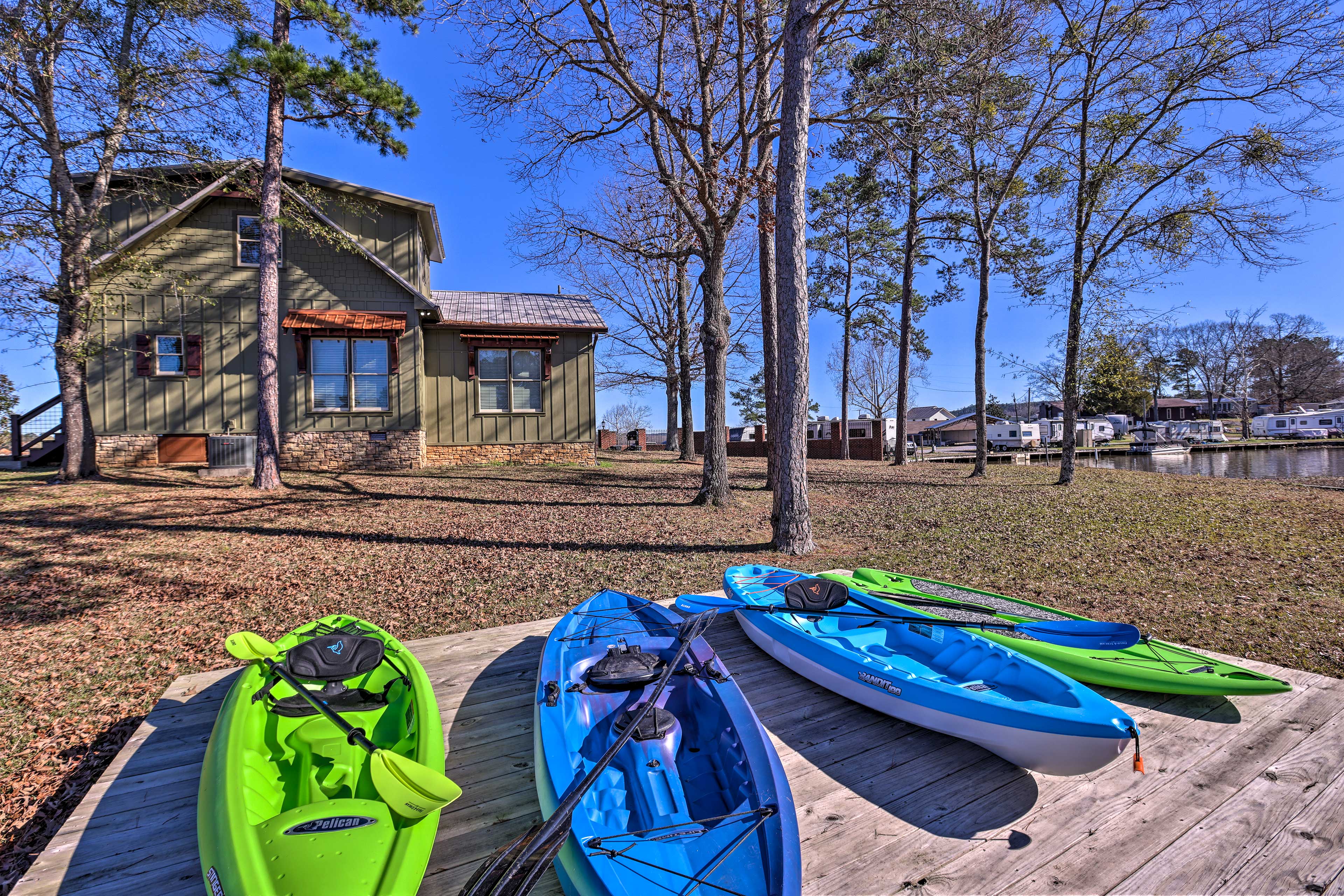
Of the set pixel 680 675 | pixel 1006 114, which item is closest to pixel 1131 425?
pixel 1006 114

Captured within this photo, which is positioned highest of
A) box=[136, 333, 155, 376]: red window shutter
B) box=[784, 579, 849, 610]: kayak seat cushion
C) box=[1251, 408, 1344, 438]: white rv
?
box=[136, 333, 155, 376]: red window shutter

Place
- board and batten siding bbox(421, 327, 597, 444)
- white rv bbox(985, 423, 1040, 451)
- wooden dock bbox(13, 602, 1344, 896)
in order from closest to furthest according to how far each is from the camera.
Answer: wooden dock bbox(13, 602, 1344, 896), board and batten siding bbox(421, 327, 597, 444), white rv bbox(985, 423, 1040, 451)

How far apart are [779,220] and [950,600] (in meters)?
4.93

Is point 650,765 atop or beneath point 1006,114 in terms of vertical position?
beneath

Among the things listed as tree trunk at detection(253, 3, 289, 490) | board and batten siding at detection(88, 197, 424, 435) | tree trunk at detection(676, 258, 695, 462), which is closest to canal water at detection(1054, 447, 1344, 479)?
tree trunk at detection(676, 258, 695, 462)

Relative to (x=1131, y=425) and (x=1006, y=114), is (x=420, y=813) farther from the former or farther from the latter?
(x=1131, y=425)

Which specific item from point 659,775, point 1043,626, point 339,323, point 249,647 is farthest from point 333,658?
point 339,323

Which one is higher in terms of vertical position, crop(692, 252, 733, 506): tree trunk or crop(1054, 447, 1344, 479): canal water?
crop(692, 252, 733, 506): tree trunk

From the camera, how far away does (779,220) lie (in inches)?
272

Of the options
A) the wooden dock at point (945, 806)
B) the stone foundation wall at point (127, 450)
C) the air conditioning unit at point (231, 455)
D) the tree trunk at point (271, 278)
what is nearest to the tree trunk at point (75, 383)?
the stone foundation wall at point (127, 450)

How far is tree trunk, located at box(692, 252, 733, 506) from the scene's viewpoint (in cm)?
967

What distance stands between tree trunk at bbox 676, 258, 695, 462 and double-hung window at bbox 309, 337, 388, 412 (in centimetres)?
927

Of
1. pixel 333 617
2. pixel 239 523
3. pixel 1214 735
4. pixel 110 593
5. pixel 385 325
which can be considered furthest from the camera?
pixel 385 325

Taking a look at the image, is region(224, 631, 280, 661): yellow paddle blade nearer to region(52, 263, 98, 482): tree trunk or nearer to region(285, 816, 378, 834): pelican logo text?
region(285, 816, 378, 834): pelican logo text
